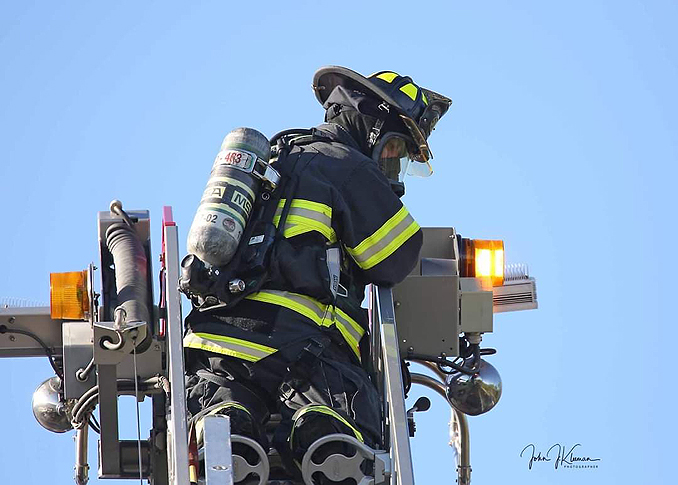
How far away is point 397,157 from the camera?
12.5 m

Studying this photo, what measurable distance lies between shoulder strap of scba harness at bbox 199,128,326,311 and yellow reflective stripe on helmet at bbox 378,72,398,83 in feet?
4.53

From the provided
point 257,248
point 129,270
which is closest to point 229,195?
point 257,248

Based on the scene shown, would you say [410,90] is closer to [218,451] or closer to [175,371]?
[175,371]

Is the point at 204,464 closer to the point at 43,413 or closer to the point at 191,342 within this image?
the point at 191,342

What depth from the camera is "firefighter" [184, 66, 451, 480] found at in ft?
34.8

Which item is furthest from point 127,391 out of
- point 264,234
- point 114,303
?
point 264,234

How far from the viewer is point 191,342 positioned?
1097cm

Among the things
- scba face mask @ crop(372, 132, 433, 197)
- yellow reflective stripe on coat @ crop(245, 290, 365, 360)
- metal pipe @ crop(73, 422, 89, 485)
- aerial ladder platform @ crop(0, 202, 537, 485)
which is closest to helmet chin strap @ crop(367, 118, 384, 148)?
scba face mask @ crop(372, 132, 433, 197)

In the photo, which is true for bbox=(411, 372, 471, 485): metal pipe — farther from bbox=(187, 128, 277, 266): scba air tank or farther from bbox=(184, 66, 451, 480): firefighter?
bbox=(187, 128, 277, 266): scba air tank

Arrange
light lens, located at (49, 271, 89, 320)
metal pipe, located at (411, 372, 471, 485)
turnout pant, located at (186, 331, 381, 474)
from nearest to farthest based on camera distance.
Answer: turnout pant, located at (186, 331, 381, 474) < light lens, located at (49, 271, 89, 320) < metal pipe, located at (411, 372, 471, 485)

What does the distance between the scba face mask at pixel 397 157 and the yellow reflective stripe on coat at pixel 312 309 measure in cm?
124

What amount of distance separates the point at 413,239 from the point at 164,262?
1405 mm

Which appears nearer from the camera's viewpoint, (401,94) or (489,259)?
(401,94)

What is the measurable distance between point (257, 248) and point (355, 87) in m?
1.89
